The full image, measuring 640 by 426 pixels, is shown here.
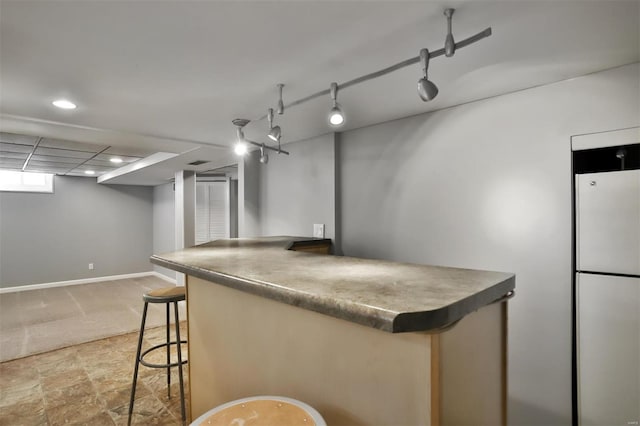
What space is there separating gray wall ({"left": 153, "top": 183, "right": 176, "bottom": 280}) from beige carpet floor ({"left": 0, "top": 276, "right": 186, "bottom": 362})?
0.84 meters

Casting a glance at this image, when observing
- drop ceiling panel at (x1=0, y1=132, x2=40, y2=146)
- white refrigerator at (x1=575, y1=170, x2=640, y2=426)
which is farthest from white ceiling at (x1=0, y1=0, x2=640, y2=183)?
drop ceiling panel at (x1=0, y1=132, x2=40, y2=146)

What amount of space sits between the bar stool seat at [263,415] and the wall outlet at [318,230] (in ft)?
7.20

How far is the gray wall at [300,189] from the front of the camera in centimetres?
322

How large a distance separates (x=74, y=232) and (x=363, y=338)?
777cm

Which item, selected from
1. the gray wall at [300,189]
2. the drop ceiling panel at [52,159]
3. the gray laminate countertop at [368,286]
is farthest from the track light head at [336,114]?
the drop ceiling panel at [52,159]

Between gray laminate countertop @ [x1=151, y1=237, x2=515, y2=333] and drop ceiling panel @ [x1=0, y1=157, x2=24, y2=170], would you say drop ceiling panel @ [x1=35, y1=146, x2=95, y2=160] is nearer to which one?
drop ceiling panel @ [x1=0, y1=157, x2=24, y2=170]

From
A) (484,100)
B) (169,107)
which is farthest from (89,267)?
(484,100)

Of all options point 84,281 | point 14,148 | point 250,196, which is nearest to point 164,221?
point 84,281

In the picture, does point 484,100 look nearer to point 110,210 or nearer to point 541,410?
point 541,410

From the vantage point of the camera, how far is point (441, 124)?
98.0 inches

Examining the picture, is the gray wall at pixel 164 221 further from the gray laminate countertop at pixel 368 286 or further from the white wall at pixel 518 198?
the gray laminate countertop at pixel 368 286

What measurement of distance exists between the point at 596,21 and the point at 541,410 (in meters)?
2.06

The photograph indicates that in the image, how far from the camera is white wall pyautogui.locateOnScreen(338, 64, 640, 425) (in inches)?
75.4

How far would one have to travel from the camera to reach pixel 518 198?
212cm
